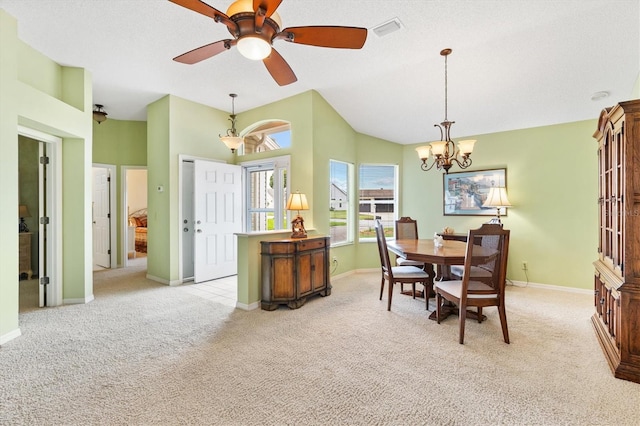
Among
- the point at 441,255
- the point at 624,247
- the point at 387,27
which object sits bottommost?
the point at 441,255

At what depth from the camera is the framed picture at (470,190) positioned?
4.94m

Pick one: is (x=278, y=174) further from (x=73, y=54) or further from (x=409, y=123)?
(x=73, y=54)

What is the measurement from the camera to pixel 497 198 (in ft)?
14.9

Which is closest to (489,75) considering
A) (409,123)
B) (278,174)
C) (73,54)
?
(409,123)

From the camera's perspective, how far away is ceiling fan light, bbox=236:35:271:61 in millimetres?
1758

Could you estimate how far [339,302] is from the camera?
12.8 ft

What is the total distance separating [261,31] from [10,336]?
355 centimetres

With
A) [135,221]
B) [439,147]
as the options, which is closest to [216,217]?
[439,147]

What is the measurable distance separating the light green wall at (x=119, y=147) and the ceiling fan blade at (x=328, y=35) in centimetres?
579

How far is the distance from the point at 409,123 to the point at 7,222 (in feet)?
17.2

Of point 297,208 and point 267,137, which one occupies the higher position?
point 267,137

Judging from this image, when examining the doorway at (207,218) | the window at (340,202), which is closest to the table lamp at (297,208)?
the window at (340,202)

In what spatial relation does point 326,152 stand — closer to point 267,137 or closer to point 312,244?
point 267,137

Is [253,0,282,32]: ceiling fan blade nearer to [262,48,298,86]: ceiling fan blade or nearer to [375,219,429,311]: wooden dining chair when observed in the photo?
[262,48,298,86]: ceiling fan blade
